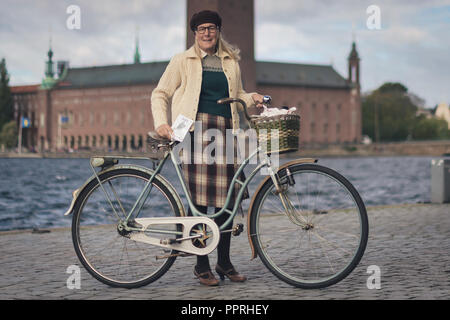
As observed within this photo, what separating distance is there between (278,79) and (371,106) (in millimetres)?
12587

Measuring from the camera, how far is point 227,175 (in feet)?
13.1

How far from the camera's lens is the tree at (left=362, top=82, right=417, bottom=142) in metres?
87.6

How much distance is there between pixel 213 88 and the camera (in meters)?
3.99

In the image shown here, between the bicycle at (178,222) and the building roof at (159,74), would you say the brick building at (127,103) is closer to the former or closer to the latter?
the building roof at (159,74)

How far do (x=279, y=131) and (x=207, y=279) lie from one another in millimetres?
976

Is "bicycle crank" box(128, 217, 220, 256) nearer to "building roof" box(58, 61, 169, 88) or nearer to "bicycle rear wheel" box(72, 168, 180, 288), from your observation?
"bicycle rear wheel" box(72, 168, 180, 288)

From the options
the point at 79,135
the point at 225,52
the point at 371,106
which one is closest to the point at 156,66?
the point at 79,135

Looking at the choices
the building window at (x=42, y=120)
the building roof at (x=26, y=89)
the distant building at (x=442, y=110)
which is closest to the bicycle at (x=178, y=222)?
the building window at (x=42, y=120)

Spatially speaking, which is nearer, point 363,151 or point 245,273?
point 245,273

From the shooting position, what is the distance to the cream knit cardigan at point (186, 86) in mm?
3943

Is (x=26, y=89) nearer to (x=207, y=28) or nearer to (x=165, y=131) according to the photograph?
→ (x=207, y=28)

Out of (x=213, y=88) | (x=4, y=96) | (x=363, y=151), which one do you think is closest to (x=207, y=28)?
(x=213, y=88)

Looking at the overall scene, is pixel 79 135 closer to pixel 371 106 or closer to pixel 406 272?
pixel 371 106

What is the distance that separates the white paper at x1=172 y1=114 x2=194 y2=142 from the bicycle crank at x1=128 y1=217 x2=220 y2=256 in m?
0.43
